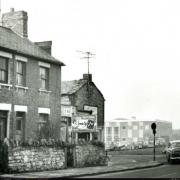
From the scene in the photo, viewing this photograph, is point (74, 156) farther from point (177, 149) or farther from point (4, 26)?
point (4, 26)

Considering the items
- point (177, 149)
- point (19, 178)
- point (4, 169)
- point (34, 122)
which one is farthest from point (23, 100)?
point (177, 149)

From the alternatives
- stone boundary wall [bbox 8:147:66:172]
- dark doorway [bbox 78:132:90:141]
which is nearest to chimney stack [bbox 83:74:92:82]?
dark doorway [bbox 78:132:90:141]

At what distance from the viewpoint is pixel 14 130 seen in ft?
85.4

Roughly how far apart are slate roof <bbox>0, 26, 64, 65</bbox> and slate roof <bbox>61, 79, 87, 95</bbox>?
9.37 m

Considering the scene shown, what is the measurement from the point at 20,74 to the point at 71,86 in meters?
14.1

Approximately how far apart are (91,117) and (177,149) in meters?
6.75

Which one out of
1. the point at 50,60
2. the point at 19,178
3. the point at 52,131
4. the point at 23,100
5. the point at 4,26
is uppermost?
the point at 4,26

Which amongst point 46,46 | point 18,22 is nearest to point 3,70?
point 46,46

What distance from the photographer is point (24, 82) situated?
2738 cm

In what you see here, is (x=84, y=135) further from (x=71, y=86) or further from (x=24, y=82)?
(x=24, y=82)

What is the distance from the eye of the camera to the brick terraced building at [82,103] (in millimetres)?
35500

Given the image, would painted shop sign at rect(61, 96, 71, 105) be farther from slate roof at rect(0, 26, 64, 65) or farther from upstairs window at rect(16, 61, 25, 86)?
upstairs window at rect(16, 61, 25, 86)

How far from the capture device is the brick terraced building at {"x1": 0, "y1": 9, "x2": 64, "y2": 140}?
25.7 meters

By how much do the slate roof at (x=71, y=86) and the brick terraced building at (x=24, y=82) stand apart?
349 inches
